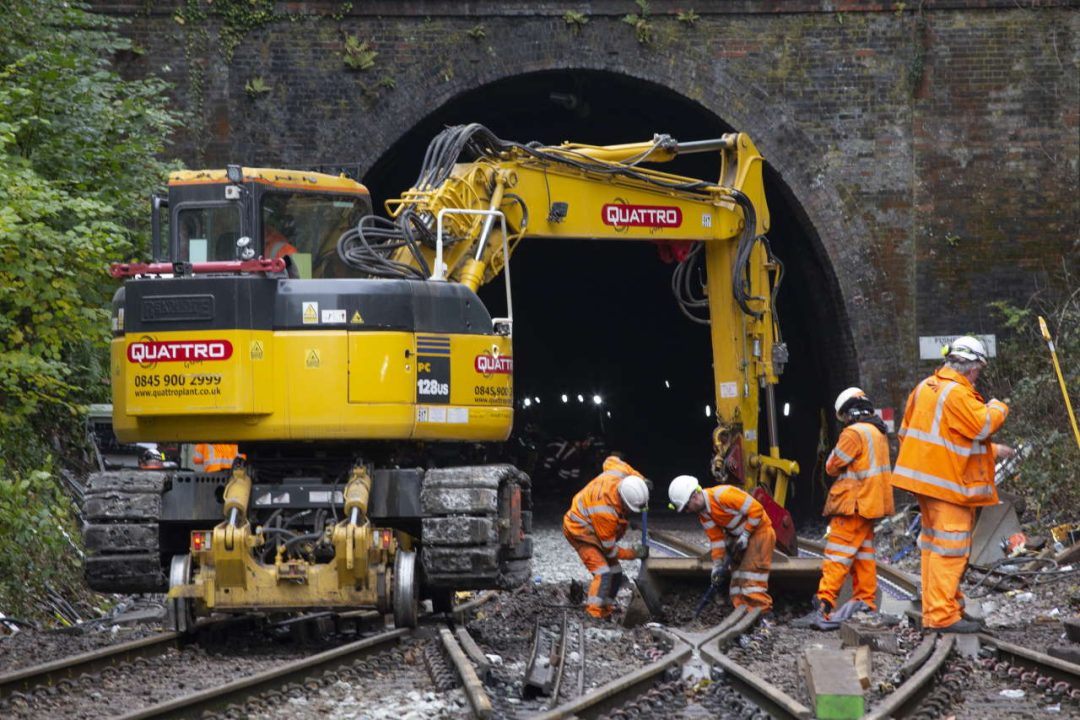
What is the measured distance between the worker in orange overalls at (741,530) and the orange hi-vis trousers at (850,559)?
17.6 inches

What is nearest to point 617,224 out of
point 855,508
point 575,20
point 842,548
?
point 855,508

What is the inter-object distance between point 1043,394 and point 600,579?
889 centimetres

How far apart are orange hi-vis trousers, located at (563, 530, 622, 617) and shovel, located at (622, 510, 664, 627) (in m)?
0.25

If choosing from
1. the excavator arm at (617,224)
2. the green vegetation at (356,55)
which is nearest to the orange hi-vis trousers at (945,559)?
the excavator arm at (617,224)

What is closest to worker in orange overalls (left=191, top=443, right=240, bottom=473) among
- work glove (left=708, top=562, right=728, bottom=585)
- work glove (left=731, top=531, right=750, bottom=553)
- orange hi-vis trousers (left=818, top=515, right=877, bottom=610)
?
work glove (left=708, top=562, right=728, bottom=585)

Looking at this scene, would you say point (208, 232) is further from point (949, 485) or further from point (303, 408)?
point (949, 485)

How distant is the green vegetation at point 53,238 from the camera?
12.1 m

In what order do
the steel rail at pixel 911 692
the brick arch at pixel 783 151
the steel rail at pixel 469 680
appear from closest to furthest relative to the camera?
the steel rail at pixel 911 692, the steel rail at pixel 469 680, the brick arch at pixel 783 151

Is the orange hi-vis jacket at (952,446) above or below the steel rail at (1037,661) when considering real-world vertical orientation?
above

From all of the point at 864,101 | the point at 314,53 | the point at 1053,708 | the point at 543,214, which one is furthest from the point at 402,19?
the point at 1053,708

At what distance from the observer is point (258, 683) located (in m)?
8.44

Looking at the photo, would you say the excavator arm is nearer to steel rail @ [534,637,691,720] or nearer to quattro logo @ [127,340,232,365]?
quattro logo @ [127,340,232,365]

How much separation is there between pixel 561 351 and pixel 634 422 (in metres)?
2.19

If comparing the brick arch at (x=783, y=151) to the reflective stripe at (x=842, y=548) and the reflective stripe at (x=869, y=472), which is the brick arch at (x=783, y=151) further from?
the reflective stripe at (x=842, y=548)
